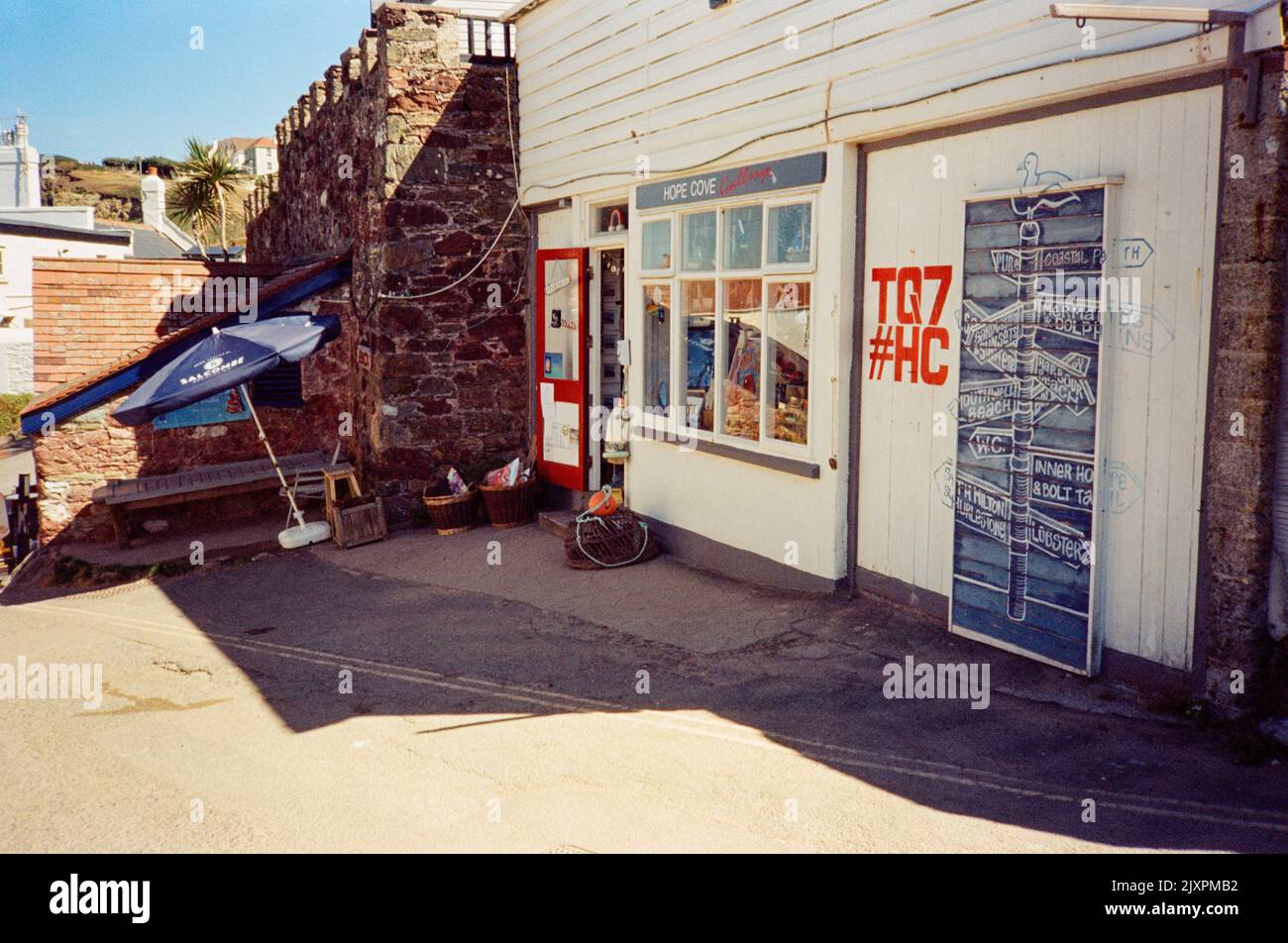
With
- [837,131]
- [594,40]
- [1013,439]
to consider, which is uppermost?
[594,40]

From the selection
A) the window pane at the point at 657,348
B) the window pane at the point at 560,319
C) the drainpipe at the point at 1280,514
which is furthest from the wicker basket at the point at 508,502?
the drainpipe at the point at 1280,514

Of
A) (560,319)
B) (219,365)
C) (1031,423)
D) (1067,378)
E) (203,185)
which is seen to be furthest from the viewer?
(203,185)

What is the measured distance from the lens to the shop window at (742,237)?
848 cm

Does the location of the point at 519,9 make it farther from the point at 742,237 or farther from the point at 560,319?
the point at 742,237

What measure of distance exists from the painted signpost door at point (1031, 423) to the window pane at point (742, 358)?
213 centimetres

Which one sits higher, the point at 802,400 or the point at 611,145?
the point at 611,145

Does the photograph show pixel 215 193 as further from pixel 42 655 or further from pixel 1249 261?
pixel 1249 261

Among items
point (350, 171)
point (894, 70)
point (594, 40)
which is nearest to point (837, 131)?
point (894, 70)

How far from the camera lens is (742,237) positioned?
8.63m

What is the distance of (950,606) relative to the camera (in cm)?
689

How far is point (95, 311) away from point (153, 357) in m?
1.84

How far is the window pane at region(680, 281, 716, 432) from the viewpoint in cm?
912

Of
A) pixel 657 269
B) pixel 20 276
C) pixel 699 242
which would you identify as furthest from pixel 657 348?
pixel 20 276

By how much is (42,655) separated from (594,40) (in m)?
6.72
